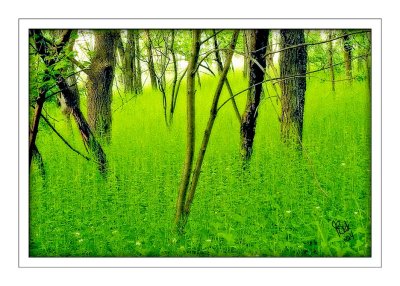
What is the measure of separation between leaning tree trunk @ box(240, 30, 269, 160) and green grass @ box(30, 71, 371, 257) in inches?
2.7

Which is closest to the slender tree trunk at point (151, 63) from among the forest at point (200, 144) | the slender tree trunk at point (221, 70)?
the forest at point (200, 144)

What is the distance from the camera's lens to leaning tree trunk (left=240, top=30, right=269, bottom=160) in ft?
20.7

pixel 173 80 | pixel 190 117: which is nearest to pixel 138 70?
pixel 173 80

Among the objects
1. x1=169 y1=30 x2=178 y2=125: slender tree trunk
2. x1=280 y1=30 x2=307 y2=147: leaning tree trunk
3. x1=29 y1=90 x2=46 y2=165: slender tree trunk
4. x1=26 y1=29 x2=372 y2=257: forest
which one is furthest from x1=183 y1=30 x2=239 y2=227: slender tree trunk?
x1=29 y1=90 x2=46 y2=165: slender tree trunk

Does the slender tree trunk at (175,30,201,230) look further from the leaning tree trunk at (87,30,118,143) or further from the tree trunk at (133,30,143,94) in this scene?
the leaning tree trunk at (87,30,118,143)

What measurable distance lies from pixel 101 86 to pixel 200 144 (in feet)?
3.71

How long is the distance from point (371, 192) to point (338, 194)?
12.2 inches

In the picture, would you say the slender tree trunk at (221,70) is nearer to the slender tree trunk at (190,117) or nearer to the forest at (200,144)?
the forest at (200,144)

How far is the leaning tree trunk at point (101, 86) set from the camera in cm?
636

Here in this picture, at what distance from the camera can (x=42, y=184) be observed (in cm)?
639
